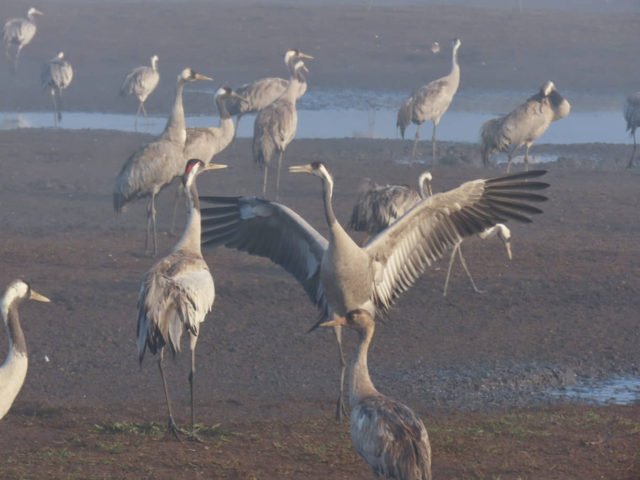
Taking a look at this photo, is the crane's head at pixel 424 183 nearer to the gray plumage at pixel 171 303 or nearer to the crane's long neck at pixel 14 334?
the gray plumage at pixel 171 303

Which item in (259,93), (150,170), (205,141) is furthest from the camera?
(259,93)

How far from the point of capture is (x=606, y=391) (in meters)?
7.65

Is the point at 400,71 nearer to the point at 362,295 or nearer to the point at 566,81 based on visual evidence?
the point at 566,81

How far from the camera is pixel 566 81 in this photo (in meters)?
27.2

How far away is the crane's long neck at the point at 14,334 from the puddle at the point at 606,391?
3.92 meters

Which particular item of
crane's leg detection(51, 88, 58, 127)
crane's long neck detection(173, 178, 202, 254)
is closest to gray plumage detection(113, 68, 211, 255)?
crane's long neck detection(173, 178, 202, 254)

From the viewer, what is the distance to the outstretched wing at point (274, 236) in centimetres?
742

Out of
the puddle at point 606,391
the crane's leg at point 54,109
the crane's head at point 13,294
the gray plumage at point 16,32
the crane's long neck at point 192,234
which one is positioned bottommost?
the puddle at point 606,391

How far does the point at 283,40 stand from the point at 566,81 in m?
8.35

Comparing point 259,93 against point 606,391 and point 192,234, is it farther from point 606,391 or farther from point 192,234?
point 606,391

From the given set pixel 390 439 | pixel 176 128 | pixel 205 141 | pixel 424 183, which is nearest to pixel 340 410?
pixel 390 439

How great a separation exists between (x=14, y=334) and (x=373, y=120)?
700 inches

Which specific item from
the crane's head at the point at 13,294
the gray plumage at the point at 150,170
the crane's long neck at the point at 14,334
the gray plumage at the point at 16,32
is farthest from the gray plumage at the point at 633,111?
the gray plumage at the point at 16,32

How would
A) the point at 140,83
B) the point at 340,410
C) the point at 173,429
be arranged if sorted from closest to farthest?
the point at 173,429 < the point at 340,410 < the point at 140,83
